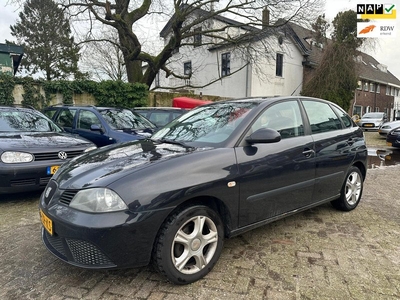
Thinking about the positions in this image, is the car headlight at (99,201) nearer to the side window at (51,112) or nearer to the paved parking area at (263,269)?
the paved parking area at (263,269)

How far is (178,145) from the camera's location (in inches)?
113

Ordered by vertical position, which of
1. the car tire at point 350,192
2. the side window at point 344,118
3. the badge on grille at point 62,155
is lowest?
the car tire at point 350,192

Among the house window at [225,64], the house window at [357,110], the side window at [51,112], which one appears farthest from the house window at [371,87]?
the side window at [51,112]

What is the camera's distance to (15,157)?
13.1ft

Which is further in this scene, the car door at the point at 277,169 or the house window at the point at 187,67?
the house window at the point at 187,67

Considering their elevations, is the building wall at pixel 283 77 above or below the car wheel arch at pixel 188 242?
above

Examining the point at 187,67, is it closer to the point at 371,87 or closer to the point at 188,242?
the point at 371,87

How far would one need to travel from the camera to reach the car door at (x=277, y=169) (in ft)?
8.85

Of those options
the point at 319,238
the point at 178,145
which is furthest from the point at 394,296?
the point at 178,145

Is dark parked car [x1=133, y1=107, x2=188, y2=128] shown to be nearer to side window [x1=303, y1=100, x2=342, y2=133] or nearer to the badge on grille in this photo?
the badge on grille

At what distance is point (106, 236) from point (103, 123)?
467 centimetres

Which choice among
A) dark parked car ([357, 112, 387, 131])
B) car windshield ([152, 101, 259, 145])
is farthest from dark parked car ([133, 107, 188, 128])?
dark parked car ([357, 112, 387, 131])

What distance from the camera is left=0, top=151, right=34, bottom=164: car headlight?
392 cm

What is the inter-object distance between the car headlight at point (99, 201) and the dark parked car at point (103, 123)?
3.64 meters
